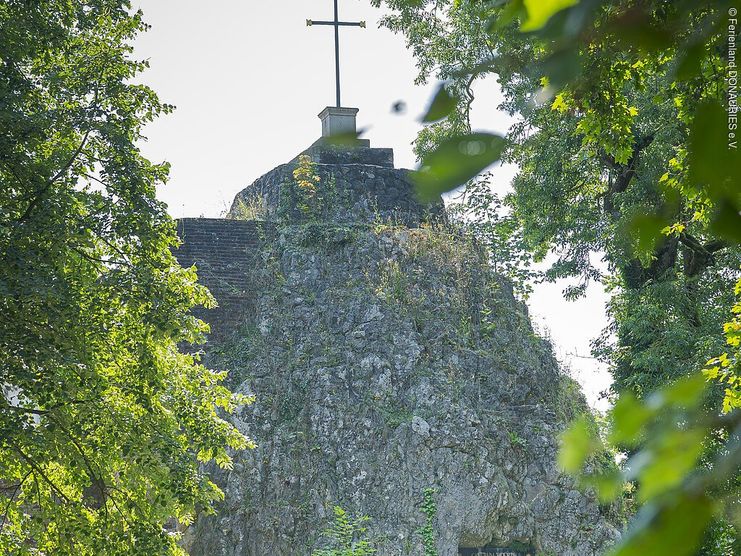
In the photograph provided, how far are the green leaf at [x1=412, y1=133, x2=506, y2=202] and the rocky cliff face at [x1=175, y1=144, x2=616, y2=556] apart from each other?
37.4ft

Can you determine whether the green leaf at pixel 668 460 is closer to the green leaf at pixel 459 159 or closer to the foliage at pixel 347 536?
the green leaf at pixel 459 159

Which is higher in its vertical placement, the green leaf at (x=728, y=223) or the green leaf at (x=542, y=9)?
the green leaf at (x=542, y=9)

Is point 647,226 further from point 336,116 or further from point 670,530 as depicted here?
point 336,116

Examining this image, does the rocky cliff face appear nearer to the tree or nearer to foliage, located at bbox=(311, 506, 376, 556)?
foliage, located at bbox=(311, 506, 376, 556)

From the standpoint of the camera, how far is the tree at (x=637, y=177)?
0.64 meters

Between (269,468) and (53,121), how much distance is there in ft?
19.0

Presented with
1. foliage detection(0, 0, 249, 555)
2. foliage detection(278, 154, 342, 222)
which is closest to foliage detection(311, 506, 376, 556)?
foliage detection(0, 0, 249, 555)

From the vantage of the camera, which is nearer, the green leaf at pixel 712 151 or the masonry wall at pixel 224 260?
the green leaf at pixel 712 151

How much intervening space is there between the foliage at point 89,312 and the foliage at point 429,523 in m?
4.08

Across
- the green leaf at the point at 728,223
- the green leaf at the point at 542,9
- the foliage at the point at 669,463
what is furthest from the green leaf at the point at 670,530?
the green leaf at the point at 542,9

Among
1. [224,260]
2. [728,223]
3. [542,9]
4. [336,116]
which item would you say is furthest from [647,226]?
[336,116]

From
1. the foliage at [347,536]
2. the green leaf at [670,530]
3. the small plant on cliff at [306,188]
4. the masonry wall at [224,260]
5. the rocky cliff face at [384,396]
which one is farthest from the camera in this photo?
the small plant on cliff at [306,188]

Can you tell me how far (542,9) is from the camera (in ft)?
2.25

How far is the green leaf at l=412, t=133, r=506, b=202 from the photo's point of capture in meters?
0.72
